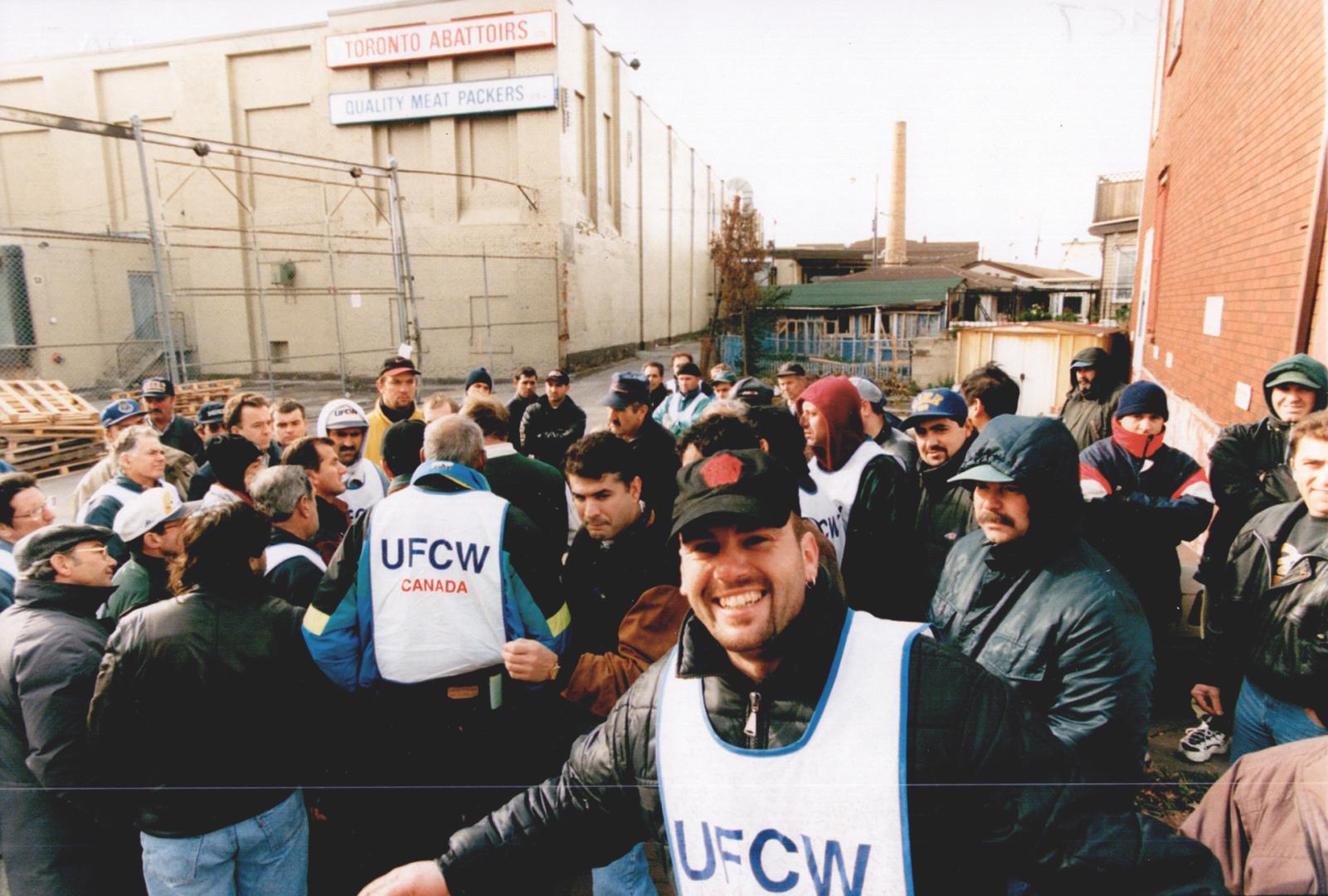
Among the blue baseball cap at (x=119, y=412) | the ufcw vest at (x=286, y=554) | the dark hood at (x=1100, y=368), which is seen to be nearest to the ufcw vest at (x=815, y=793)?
the ufcw vest at (x=286, y=554)

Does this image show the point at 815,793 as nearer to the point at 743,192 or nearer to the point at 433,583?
the point at 433,583

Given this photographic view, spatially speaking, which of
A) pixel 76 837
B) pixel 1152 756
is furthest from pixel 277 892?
pixel 1152 756

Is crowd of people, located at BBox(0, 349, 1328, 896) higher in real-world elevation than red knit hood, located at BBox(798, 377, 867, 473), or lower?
lower

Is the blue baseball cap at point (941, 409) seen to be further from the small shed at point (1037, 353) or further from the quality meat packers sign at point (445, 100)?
the quality meat packers sign at point (445, 100)

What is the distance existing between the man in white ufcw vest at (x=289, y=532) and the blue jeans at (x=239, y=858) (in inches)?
32.1

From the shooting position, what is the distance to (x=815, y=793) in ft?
4.09

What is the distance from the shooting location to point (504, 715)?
8.70ft

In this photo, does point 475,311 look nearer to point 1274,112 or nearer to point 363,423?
point 363,423

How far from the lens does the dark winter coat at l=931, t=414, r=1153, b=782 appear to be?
180 cm

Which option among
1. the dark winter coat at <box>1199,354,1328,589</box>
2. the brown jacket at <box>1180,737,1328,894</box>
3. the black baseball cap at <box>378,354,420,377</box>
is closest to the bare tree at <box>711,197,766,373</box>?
the black baseball cap at <box>378,354,420,377</box>

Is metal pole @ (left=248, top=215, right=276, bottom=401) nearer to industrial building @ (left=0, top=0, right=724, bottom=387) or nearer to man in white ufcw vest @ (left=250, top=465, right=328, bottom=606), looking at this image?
industrial building @ (left=0, top=0, right=724, bottom=387)

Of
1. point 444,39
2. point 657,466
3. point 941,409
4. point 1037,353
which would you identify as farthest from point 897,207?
point 657,466

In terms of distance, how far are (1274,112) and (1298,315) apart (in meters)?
1.97

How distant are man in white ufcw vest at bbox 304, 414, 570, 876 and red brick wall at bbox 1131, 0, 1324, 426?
16.9 feet
